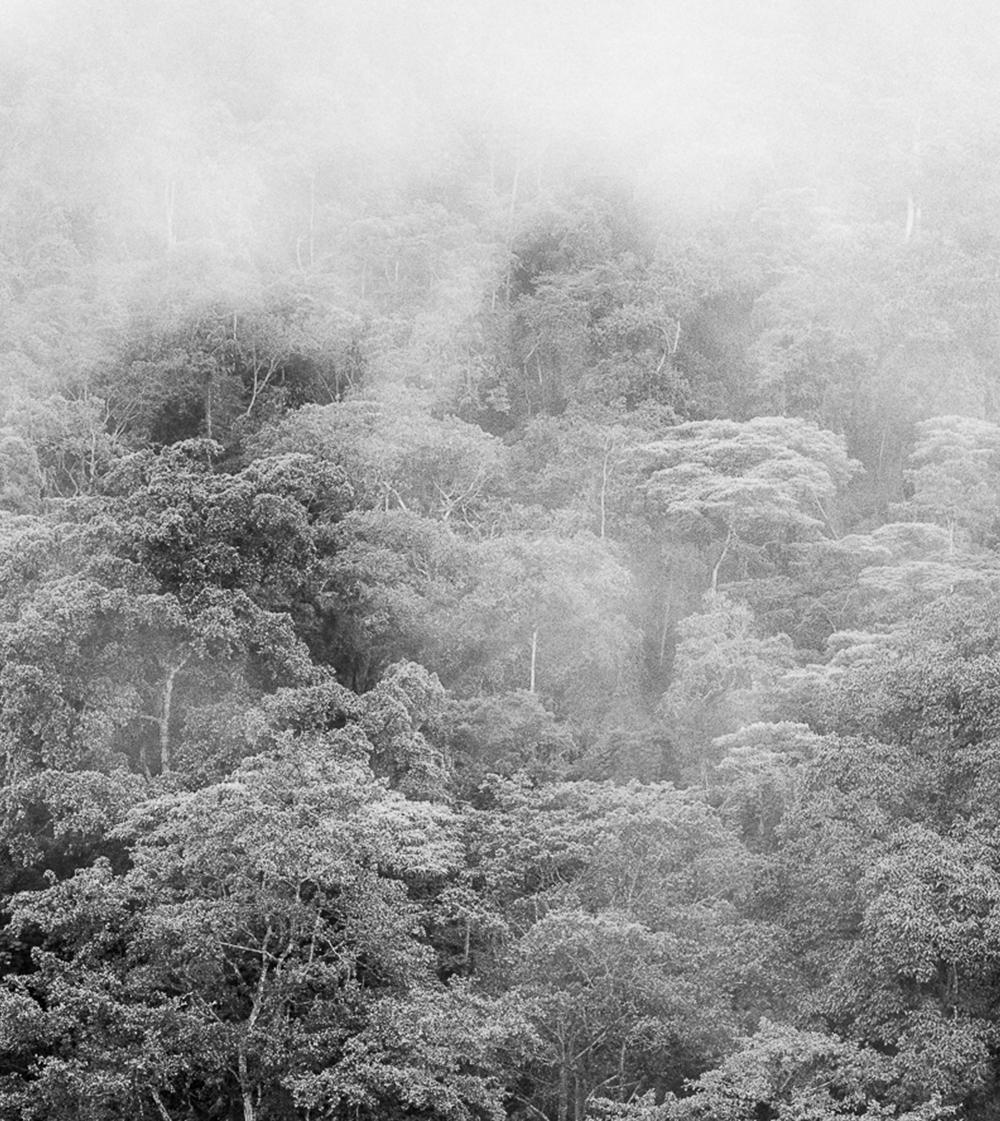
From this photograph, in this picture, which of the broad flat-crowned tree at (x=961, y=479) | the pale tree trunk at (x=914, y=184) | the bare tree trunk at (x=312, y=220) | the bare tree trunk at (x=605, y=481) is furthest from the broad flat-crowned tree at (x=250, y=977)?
the pale tree trunk at (x=914, y=184)

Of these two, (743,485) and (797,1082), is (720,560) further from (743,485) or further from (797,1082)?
(797,1082)

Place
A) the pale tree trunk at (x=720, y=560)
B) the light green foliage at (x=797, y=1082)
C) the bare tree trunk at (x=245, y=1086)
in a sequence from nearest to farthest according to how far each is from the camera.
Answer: the light green foliage at (x=797, y=1082), the bare tree trunk at (x=245, y=1086), the pale tree trunk at (x=720, y=560)

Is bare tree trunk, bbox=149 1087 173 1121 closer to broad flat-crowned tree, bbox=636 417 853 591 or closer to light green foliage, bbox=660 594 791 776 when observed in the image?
light green foliage, bbox=660 594 791 776

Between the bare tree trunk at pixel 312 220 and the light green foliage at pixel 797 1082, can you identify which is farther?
the bare tree trunk at pixel 312 220

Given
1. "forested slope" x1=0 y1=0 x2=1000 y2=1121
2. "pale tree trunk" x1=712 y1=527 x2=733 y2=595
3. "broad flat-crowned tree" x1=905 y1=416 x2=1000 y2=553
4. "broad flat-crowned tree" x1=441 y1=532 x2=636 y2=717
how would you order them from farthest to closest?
"broad flat-crowned tree" x1=905 y1=416 x2=1000 y2=553, "pale tree trunk" x1=712 y1=527 x2=733 y2=595, "broad flat-crowned tree" x1=441 y1=532 x2=636 y2=717, "forested slope" x1=0 y1=0 x2=1000 y2=1121

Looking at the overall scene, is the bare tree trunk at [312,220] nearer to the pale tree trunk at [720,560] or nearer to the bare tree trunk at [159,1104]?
the pale tree trunk at [720,560]

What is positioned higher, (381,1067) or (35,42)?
(35,42)

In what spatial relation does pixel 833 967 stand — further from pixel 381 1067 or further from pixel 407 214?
pixel 407 214

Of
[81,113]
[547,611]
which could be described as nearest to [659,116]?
[81,113]

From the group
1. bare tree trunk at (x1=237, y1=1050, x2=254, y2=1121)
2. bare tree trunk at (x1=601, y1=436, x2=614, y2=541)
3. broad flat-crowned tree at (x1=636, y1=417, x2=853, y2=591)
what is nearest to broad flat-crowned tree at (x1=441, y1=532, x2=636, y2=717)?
bare tree trunk at (x1=601, y1=436, x2=614, y2=541)
